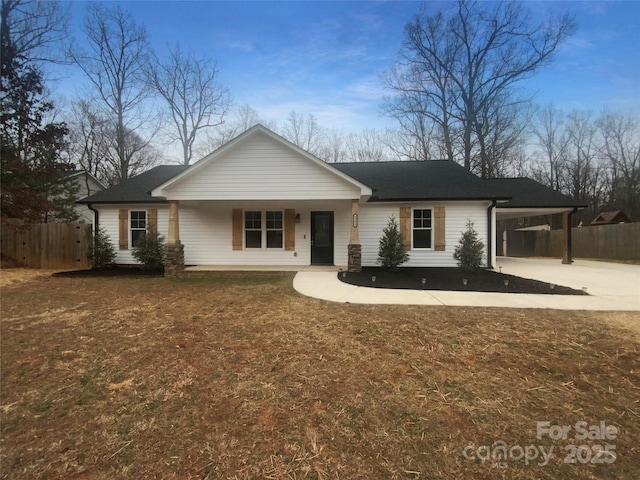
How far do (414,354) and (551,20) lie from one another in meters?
24.6

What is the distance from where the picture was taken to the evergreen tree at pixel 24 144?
12.0m

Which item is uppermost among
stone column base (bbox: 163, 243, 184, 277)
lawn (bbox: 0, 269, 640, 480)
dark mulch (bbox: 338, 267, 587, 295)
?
stone column base (bbox: 163, 243, 184, 277)

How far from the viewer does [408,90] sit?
2291cm

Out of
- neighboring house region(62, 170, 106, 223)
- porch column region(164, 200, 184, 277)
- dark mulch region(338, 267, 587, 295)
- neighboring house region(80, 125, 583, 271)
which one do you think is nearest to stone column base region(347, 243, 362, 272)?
dark mulch region(338, 267, 587, 295)

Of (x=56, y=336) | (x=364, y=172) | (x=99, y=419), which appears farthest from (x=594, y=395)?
(x=364, y=172)

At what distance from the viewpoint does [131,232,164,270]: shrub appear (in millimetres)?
11164

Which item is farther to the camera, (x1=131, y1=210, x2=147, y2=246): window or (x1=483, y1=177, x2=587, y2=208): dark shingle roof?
(x1=483, y1=177, x2=587, y2=208): dark shingle roof

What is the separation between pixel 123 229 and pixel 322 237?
7947mm

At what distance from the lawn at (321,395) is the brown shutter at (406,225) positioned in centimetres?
634

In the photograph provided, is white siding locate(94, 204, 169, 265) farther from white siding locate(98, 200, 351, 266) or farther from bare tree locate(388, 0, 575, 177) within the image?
bare tree locate(388, 0, 575, 177)

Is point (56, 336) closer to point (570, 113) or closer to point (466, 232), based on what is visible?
point (466, 232)

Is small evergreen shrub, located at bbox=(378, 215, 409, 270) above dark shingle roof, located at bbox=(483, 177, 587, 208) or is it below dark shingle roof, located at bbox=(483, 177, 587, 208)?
below

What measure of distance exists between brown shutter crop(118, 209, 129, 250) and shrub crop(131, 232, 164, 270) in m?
1.30

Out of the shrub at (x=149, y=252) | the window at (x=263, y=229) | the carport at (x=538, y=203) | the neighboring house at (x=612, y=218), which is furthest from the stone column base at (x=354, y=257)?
the neighboring house at (x=612, y=218)
